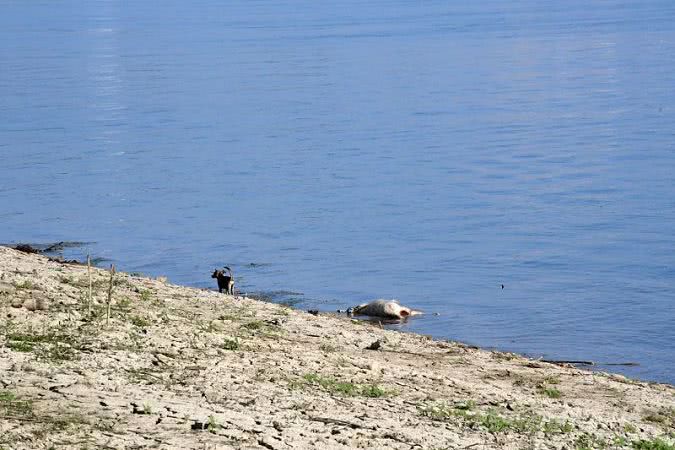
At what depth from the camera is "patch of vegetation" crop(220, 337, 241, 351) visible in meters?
11.3

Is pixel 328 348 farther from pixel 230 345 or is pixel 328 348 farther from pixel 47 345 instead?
pixel 47 345

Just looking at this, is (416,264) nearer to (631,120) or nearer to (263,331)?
(263,331)

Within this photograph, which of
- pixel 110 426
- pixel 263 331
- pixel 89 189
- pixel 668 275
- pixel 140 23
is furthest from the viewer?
pixel 140 23

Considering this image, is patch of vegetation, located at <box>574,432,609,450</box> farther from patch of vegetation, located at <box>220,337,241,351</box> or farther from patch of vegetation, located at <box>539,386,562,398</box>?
patch of vegetation, located at <box>220,337,241,351</box>

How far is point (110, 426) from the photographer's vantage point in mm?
8180

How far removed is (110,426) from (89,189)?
22838 mm

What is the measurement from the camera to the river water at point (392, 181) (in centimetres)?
1994

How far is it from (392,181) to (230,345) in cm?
1970

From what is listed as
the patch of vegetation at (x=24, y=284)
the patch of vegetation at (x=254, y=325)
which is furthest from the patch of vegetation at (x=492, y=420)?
the patch of vegetation at (x=24, y=284)

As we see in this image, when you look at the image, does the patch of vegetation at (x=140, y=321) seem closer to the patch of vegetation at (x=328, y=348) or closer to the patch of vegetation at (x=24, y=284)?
the patch of vegetation at (x=24, y=284)

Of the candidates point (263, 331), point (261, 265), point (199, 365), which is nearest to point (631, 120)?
point (261, 265)

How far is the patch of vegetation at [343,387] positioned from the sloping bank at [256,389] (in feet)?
0.08

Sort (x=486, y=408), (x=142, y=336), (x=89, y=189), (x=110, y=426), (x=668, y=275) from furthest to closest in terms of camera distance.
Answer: (x=89, y=189), (x=668, y=275), (x=142, y=336), (x=486, y=408), (x=110, y=426)

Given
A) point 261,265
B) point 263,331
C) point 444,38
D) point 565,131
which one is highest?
point 444,38
